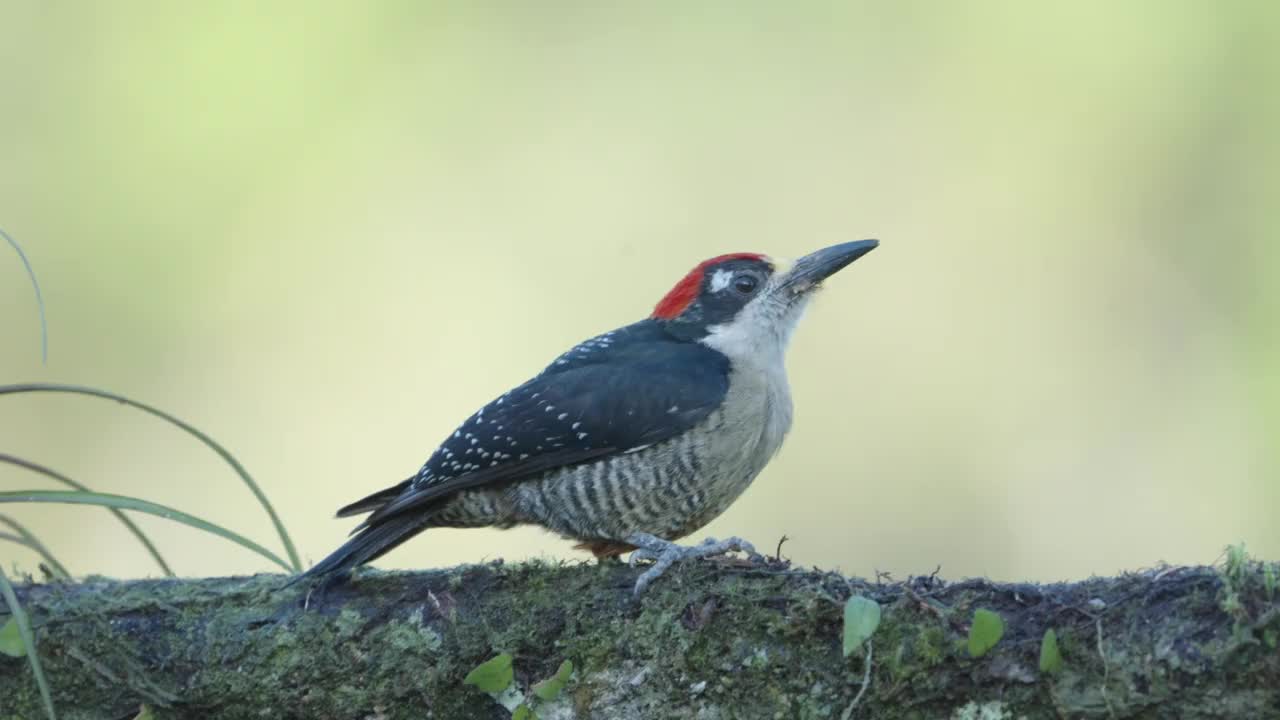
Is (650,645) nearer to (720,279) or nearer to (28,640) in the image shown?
(28,640)

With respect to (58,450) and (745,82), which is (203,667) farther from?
(745,82)

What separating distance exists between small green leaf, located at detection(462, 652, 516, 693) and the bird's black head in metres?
2.00

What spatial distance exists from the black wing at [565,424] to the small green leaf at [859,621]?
1498mm

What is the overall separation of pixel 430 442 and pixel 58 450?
215 centimetres

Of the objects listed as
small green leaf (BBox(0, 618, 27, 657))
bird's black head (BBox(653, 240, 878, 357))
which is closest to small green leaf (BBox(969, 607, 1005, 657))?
small green leaf (BBox(0, 618, 27, 657))

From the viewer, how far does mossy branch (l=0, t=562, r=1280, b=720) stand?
2518mm

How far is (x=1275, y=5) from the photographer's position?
8.88 metres

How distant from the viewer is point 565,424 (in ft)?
13.6

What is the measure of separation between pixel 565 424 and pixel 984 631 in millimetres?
1829

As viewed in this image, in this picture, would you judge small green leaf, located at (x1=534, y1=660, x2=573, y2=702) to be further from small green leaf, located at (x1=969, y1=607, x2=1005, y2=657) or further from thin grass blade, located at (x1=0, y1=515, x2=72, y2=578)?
thin grass blade, located at (x1=0, y1=515, x2=72, y2=578)

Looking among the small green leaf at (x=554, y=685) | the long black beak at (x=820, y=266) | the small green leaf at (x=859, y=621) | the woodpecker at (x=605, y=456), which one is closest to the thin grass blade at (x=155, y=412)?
the woodpecker at (x=605, y=456)

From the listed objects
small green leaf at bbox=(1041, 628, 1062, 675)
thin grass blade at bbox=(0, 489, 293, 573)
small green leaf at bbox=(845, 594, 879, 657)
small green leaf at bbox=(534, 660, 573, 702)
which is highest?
thin grass blade at bbox=(0, 489, 293, 573)

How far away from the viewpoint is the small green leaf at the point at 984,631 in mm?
2584

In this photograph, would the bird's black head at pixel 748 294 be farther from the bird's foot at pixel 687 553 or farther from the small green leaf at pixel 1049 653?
the small green leaf at pixel 1049 653
